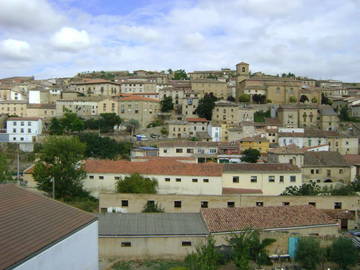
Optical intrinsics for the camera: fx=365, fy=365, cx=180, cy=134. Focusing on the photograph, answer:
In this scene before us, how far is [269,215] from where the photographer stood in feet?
60.4

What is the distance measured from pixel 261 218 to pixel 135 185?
365 inches

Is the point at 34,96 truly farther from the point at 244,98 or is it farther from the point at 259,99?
the point at 259,99

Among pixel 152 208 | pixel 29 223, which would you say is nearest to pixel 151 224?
pixel 152 208

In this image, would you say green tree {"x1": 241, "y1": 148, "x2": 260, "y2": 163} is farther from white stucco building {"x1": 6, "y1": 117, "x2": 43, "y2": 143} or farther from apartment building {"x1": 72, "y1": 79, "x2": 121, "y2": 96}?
apartment building {"x1": 72, "y1": 79, "x2": 121, "y2": 96}

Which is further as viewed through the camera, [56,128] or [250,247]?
[56,128]

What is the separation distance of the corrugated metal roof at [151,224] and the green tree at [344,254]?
5.40 m

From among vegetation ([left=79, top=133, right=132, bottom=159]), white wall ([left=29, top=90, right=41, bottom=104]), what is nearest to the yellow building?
vegetation ([left=79, top=133, right=132, bottom=159])

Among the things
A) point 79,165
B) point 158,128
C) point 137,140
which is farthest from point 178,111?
point 79,165

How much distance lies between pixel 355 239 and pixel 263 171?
965cm

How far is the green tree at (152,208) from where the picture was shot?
71.1 ft

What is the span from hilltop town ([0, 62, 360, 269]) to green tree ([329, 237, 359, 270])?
1886 mm

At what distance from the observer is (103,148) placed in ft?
132

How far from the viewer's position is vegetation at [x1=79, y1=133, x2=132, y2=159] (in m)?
39.5

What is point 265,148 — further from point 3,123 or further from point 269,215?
point 3,123
